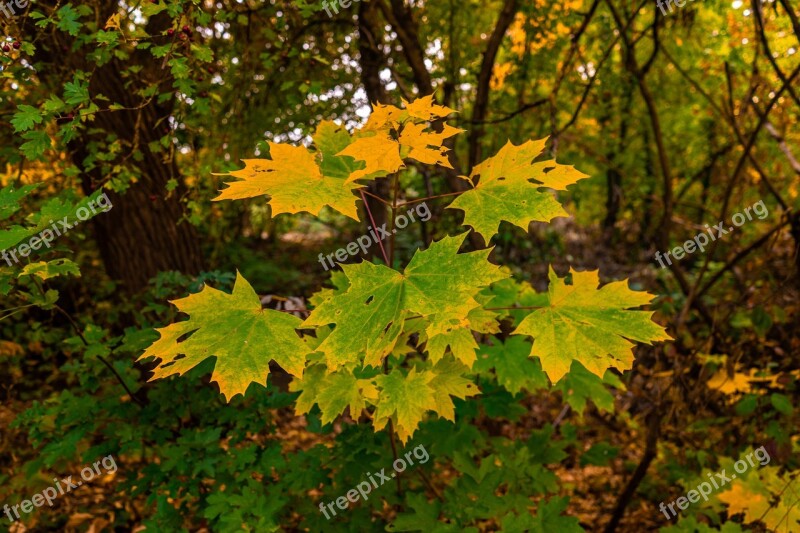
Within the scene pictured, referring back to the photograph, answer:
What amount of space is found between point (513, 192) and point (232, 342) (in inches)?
35.8

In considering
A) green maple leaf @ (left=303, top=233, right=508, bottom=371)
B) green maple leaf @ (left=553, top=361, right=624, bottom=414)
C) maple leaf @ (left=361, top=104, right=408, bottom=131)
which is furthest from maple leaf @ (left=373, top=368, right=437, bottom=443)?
green maple leaf @ (left=553, top=361, right=624, bottom=414)

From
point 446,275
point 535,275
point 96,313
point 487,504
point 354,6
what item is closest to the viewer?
point 446,275

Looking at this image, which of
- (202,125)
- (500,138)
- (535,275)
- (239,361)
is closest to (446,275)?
(239,361)

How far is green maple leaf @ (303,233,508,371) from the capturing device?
122 cm

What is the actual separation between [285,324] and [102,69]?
255 cm

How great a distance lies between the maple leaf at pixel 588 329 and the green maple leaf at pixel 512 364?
1.98 ft

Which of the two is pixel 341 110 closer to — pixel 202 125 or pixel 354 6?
pixel 354 6

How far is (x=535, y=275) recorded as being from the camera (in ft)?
21.6

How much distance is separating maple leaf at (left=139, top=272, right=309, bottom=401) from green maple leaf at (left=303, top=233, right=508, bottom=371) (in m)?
0.11

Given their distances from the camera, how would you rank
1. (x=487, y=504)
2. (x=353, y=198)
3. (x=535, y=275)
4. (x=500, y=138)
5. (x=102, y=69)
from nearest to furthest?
(x=353, y=198) → (x=487, y=504) → (x=102, y=69) → (x=500, y=138) → (x=535, y=275)

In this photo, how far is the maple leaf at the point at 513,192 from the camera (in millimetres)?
1363
